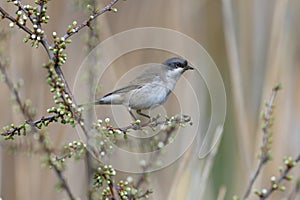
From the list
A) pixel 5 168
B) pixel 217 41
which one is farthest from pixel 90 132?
pixel 217 41

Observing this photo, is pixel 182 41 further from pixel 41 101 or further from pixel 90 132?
pixel 90 132

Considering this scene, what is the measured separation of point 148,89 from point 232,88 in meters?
0.47

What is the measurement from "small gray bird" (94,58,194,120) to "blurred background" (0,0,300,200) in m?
0.19

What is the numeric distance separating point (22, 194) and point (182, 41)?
846 millimetres

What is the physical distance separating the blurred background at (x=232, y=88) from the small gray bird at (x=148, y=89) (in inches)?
7.6

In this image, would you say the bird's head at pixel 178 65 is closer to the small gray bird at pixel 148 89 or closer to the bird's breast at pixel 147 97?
the small gray bird at pixel 148 89

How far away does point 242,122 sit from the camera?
176 centimetres

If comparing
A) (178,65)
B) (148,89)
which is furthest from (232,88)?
(148,89)

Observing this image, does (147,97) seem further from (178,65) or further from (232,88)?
(232,88)

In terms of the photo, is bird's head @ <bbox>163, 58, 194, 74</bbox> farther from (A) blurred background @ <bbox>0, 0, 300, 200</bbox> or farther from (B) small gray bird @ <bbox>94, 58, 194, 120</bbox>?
(A) blurred background @ <bbox>0, 0, 300, 200</bbox>

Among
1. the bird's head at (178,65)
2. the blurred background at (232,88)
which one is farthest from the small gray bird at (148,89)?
the blurred background at (232,88)

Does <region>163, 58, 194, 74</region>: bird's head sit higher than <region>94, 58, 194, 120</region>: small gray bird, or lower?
higher

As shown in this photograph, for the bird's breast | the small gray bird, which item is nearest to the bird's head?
the small gray bird

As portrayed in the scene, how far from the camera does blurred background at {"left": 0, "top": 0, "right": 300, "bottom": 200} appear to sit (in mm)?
1784
